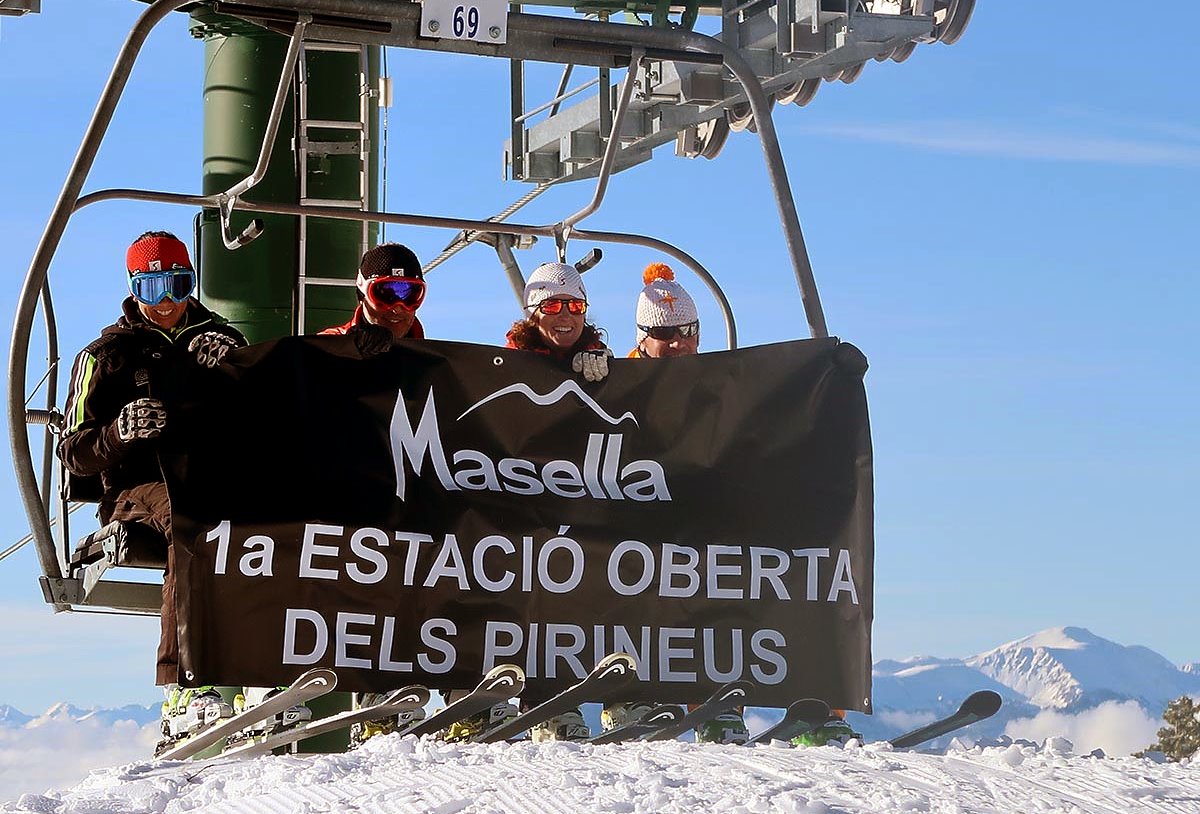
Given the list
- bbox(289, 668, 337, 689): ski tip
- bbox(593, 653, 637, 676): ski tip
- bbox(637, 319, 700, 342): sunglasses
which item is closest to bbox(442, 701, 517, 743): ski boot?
bbox(593, 653, 637, 676): ski tip

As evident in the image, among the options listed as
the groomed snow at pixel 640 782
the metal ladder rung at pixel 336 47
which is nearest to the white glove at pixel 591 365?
the groomed snow at pixel 640 782

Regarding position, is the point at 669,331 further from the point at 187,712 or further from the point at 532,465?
the point at 187,712

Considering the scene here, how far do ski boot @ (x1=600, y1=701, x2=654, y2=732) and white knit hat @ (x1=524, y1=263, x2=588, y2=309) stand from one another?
188cm

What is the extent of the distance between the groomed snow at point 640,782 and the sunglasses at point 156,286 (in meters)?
2.54

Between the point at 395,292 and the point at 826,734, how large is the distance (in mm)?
2726

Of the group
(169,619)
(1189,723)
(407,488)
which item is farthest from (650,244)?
(1189,723)

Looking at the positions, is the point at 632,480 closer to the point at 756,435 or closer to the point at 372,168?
the point at 756,435

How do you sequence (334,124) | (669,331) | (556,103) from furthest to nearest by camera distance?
1. (556,103)
2. (334,124)
3. (669,331)

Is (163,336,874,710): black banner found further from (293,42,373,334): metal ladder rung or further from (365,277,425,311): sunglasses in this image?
(293,42,373,334): metal ladder rung

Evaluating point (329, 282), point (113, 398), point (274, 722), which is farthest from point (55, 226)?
point (329, 282)

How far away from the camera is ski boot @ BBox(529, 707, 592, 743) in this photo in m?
7.41

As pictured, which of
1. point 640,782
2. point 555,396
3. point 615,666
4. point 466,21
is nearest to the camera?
point 640,782

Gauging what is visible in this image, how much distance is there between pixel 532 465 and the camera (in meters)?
8.04

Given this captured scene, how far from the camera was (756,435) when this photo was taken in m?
8.41
